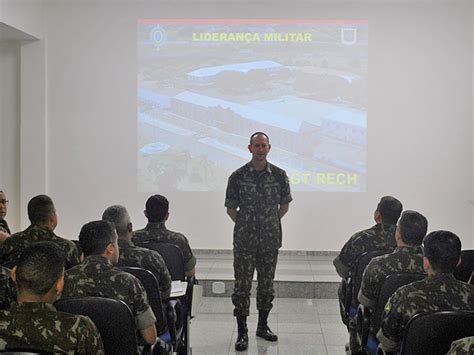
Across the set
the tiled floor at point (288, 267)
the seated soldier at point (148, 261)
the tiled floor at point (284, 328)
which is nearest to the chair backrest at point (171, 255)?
the seated soldier at point (148, 261)

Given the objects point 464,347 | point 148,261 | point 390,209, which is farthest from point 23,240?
point 464,347

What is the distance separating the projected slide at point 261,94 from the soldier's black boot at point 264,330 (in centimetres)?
291

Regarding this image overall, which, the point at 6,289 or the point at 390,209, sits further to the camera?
the point at 390,209

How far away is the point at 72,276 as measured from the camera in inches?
125

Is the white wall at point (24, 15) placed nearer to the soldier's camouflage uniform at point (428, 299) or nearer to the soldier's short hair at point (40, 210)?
the soldier's short hair at point (40, 210)

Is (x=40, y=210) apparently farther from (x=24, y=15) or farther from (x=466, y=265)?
(x=24, y=15)

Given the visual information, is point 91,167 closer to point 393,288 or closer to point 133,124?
point 133,124

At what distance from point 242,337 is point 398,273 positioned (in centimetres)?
191

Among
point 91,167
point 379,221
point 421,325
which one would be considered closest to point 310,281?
point 379,221

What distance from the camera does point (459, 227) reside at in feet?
26.8

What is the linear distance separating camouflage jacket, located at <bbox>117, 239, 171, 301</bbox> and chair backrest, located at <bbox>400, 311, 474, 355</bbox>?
1515 mm

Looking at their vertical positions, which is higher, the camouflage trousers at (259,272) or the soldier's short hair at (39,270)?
the soldier's short hair at (39,270)

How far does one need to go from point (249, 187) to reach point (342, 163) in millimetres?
2938

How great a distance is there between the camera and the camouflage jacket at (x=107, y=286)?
10.2 feet
